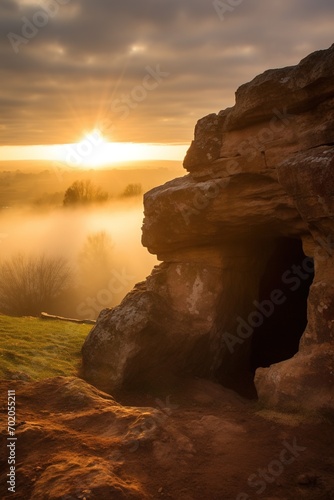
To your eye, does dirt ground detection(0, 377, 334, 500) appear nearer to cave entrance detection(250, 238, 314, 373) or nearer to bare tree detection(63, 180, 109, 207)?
cave entrance detection(250, 238, 314, 373)

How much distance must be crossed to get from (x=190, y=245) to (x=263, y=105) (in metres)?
5.09

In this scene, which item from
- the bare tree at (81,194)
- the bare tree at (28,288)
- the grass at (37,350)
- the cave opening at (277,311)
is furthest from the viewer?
the bare tree at (81,194)

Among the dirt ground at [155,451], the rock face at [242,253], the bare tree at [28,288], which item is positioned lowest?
the bare tree at [28,288]

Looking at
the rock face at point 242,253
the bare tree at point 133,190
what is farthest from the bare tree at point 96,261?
the rock face at point 242,253

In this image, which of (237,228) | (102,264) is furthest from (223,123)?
(102,264)

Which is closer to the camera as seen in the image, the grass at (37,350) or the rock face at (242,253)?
the rock face at (242,253)

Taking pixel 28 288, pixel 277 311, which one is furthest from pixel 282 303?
pixel 28 288

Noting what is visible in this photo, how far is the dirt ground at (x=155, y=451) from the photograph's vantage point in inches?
261

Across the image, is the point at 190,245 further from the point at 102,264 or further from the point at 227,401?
the point at 102,264

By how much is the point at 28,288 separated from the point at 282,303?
3114cm

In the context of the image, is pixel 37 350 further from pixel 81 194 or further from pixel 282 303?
pixel 81 194

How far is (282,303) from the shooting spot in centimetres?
1747

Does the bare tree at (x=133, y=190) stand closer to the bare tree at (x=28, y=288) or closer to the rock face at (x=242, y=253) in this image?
the bare tree at (x=28, y=288)

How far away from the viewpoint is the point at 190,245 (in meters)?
14.6
